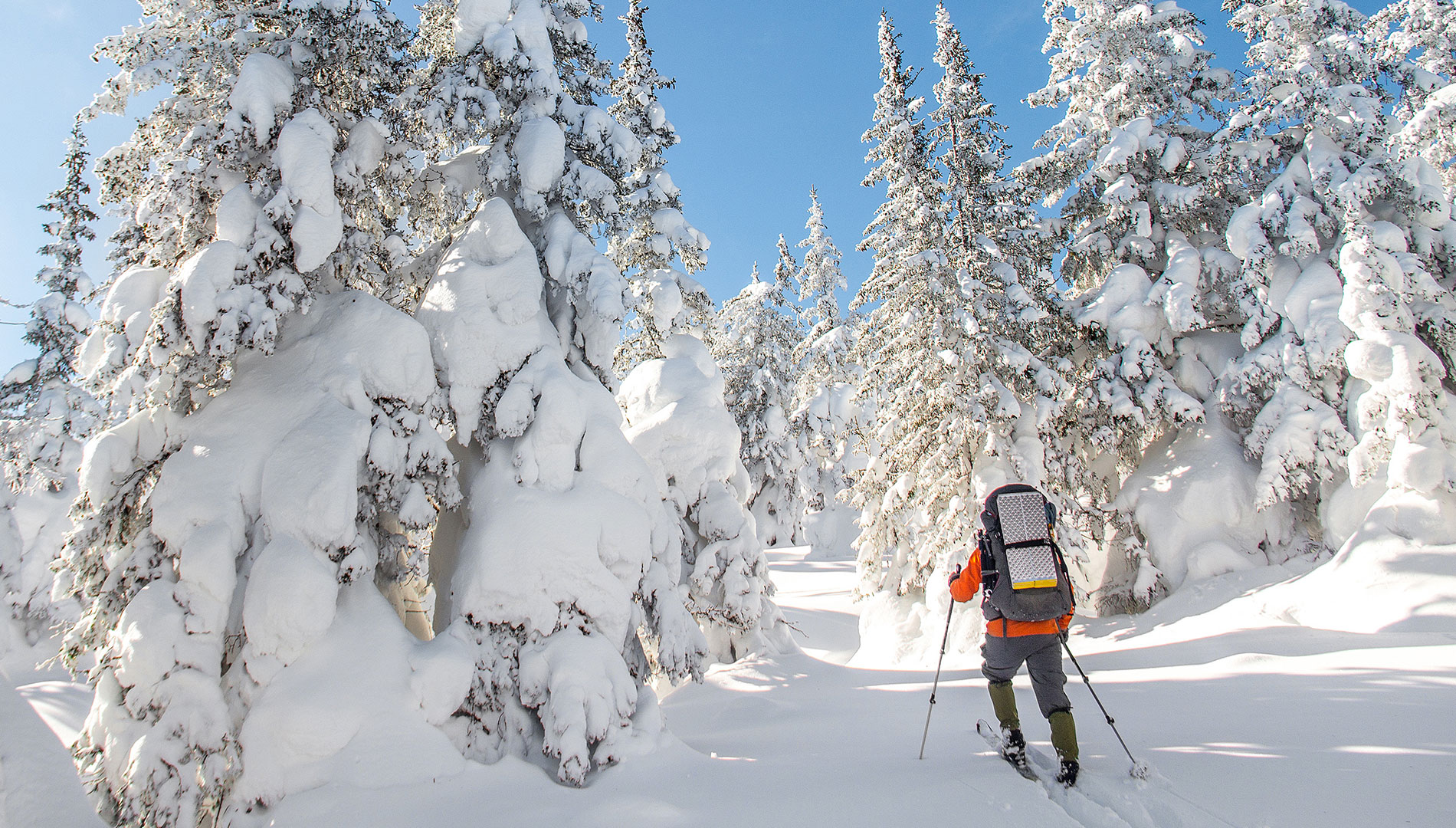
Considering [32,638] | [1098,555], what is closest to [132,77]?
[1098,555]

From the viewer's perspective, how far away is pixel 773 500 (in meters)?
28.6

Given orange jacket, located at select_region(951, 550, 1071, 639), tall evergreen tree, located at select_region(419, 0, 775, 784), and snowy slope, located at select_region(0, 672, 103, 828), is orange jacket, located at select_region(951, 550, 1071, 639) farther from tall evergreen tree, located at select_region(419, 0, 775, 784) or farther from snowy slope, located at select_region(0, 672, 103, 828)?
snowy slope, located at select_region(0, 672, 103, 828)

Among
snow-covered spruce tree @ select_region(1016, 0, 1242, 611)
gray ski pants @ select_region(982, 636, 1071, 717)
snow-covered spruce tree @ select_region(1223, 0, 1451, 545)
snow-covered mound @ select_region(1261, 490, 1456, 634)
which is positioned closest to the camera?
gray ski pants @ select_region(982, 636, 1071, 717)

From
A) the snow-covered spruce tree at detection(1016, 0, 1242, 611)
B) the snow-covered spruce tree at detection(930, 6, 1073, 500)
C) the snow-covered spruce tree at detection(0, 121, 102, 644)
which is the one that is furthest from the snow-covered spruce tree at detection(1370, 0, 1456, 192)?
the snow-covered spruce tree at detection(0, 121, 102, 644)

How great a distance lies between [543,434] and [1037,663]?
5340 millimetres

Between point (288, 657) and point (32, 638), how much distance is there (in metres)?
21.7

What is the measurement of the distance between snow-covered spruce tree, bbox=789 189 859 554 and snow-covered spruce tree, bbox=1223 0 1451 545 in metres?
10.3

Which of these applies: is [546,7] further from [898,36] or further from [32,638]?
[32,638]

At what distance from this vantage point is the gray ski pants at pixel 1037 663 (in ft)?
16.5

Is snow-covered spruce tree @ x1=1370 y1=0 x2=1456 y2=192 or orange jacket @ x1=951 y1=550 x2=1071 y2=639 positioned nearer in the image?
orange jacket @ x1=951 y1=550 x2=1071 y2=639

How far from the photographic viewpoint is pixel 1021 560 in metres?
5.30

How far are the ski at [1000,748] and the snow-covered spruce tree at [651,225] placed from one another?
713cm

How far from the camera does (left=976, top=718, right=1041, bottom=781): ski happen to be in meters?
4.91

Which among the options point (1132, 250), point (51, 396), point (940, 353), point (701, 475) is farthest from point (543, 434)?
point (51, 396)
